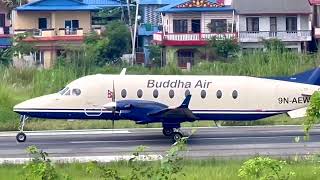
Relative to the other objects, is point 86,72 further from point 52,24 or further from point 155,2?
→ point 155,2

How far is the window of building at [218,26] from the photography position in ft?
198

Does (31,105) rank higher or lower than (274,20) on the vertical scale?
lower

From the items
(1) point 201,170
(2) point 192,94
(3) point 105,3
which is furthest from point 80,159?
(3) point 105,3

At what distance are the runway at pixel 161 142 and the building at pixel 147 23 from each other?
96.7ft

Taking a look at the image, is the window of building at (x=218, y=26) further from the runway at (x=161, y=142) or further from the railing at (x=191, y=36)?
the runway at (x=161, y=142)

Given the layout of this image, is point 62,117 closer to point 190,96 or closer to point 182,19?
point 190,96

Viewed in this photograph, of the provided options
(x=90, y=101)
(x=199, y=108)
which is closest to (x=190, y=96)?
(x=199, y=108)

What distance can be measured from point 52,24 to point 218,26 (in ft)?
33.9

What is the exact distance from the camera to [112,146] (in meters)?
28.1

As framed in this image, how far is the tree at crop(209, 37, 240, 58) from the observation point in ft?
186

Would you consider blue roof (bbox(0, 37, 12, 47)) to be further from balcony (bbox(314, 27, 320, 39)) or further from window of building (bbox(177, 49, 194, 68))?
balcony (bbox(314, 27, 320, 39))

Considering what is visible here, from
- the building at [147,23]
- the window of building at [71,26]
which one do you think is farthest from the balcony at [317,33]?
the window of building at [71,26]

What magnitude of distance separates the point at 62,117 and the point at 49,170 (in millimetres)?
14591

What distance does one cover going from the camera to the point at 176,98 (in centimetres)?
3070
